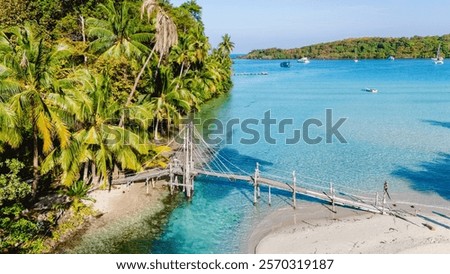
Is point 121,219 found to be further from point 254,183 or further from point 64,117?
point 254,183

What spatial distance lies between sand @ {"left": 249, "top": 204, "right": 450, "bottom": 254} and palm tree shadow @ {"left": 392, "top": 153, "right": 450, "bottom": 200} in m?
2.98

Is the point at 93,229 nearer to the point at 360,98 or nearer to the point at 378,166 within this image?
the point at 378,166

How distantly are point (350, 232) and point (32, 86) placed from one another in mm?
13183

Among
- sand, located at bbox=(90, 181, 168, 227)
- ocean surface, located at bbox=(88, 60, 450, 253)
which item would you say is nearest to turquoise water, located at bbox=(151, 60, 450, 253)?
ocean surface, located at bbox=(88, 60, 450, 253)

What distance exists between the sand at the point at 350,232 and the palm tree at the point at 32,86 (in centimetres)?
880

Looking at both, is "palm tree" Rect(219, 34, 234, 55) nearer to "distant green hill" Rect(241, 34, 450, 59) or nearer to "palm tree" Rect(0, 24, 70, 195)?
"palm tree" Rect(0, 24, 70, 195)

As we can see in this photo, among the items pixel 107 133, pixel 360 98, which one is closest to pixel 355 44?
pixel 360 98

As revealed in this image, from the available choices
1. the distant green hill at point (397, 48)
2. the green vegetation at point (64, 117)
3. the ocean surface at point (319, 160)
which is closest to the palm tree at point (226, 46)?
the ocean surface at point (319, 160)

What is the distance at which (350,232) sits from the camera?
1606cm

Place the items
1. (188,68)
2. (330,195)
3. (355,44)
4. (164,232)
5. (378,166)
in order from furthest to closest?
(355,44) < (188,68) < (378,166) < (330,195) < (164,232)

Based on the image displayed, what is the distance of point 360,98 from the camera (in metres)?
59.8

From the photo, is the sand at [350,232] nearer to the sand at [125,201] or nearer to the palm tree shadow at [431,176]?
the palm tree shadow at [431,176]

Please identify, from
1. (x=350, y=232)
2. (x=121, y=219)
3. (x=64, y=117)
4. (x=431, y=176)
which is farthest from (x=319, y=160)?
(x=64, y=117)

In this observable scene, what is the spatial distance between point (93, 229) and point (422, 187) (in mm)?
16647
